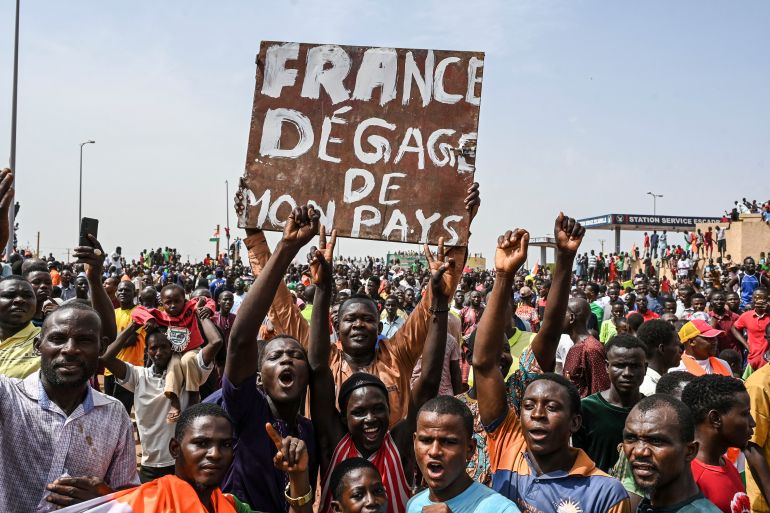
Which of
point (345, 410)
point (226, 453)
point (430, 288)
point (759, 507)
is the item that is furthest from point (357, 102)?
point (759, 507)

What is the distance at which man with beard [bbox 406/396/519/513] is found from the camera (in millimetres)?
2637

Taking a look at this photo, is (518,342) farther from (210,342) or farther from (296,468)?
(296,468)

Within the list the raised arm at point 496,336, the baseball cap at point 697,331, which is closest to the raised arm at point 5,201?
the raised arm at point 496,336

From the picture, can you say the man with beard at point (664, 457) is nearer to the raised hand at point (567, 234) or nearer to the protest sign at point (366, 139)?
the raised hand at point (567, 234)

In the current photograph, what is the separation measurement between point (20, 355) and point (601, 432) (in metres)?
3.31

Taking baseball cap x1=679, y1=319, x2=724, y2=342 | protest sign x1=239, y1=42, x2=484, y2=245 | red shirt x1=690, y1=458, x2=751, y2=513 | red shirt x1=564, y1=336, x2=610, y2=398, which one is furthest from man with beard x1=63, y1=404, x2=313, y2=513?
baseball cap x1=679, y1=319, x2=724, y2=342

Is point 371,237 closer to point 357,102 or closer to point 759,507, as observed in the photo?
point 357,102

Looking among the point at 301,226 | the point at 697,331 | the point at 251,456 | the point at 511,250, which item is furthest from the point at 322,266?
the point at 697,331

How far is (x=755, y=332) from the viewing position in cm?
863

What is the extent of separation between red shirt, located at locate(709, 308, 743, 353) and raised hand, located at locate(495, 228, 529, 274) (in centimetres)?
669

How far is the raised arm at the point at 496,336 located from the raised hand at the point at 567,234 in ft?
0.79

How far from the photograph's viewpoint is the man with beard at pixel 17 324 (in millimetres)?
4238

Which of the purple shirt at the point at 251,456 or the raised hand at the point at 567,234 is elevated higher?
the raised hand at the point at 567,234

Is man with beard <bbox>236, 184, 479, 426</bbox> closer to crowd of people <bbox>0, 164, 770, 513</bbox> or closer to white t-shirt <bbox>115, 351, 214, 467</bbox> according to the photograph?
crowd of people <bbox>0, 164, 770, 513</bbox>
